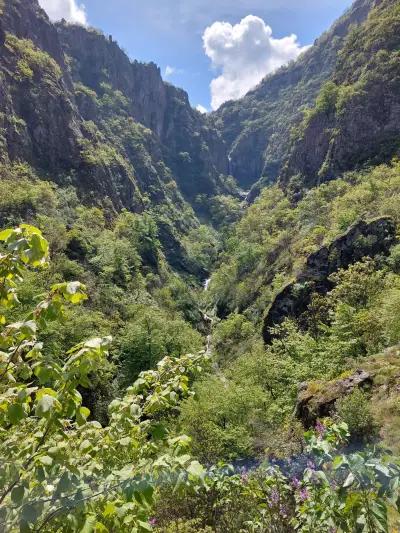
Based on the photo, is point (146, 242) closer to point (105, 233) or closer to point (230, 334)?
point (105, 233)

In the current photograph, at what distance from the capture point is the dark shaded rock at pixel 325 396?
45.8 feet

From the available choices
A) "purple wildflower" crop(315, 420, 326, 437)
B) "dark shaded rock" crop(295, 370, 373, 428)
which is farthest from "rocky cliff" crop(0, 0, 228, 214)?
"purple wildflower" crop(315, 420, 326, 437)

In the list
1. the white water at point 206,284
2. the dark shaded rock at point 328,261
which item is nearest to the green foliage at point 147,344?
the dark shaded rock at point 328,261

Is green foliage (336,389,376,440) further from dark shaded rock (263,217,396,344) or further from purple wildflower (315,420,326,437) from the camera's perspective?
dark shaded rock (263,217,396,344)

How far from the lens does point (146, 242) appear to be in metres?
78.4

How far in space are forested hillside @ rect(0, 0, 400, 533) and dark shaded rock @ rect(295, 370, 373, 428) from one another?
8 cm

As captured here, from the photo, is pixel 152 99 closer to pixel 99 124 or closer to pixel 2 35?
pixel 99 124

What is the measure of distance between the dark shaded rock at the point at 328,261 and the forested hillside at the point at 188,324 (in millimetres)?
178

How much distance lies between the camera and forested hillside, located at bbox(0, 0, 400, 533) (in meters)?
3.01

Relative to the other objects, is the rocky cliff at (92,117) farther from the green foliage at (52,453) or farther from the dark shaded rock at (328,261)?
the green foliage at (52,453)

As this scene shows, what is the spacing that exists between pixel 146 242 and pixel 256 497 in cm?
7358

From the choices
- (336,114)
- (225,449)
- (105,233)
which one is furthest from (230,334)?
(336,114)

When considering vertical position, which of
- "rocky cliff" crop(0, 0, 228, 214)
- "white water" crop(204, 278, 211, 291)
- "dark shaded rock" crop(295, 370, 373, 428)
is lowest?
"dark shaded rock" crop(295, 370, 373, 428)

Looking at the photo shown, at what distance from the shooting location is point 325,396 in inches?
571
